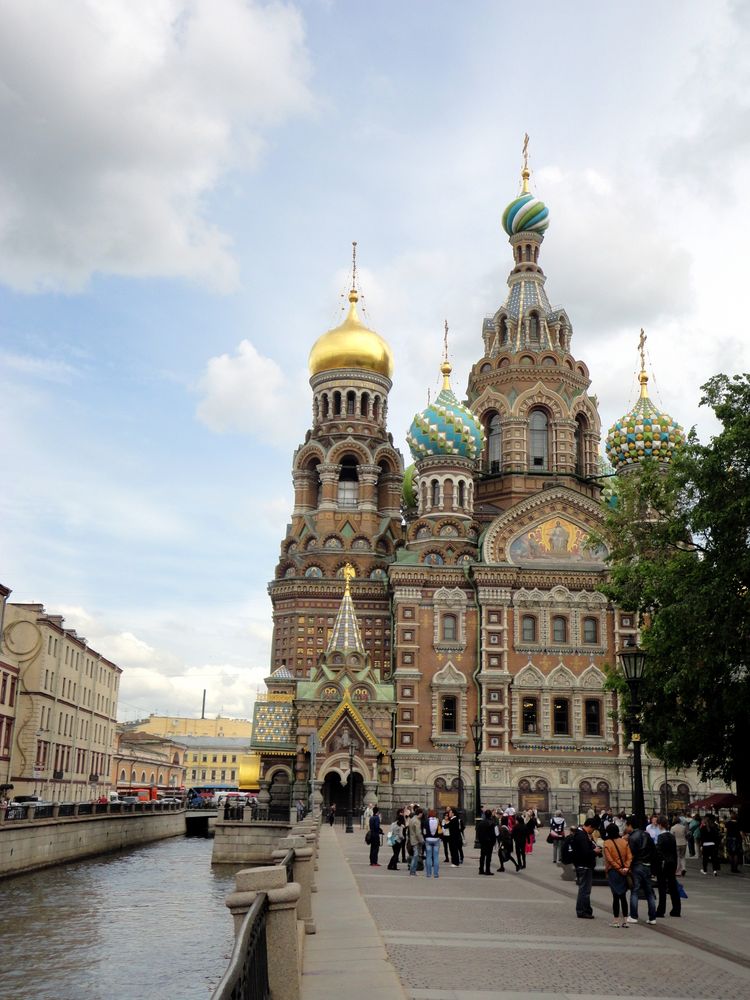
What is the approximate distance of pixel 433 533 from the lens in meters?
54.8

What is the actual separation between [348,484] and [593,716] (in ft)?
69.1

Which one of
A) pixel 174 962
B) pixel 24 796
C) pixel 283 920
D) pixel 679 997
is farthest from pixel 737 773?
pixel 24 796

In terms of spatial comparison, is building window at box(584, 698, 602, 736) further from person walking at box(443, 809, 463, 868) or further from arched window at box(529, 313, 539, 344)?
person walking at box(443, 809, 463, 868)

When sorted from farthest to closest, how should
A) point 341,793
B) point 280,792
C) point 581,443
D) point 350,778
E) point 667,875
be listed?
point 581,443 → point 280,792 → point 341,793 → point 350,778 → point 667,875

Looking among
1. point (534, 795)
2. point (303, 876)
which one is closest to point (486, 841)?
point (303, 876)

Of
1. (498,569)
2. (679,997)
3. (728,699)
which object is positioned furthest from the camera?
(498,569)

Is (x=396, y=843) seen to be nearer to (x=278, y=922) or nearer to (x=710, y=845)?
(x=710, y=845)

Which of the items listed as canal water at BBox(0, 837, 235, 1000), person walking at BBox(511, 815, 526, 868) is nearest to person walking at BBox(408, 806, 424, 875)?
person walking at BBox(511, 815, 526, 868)

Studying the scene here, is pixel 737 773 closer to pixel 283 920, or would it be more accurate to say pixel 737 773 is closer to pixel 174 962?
pixel 174 962

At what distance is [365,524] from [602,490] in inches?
544

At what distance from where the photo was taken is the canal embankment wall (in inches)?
1337

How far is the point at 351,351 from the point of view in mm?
66125

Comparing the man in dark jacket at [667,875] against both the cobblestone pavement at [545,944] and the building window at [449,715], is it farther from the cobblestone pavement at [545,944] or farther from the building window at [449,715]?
the building window at [449,715]

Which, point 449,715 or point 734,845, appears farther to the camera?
point 449,715
